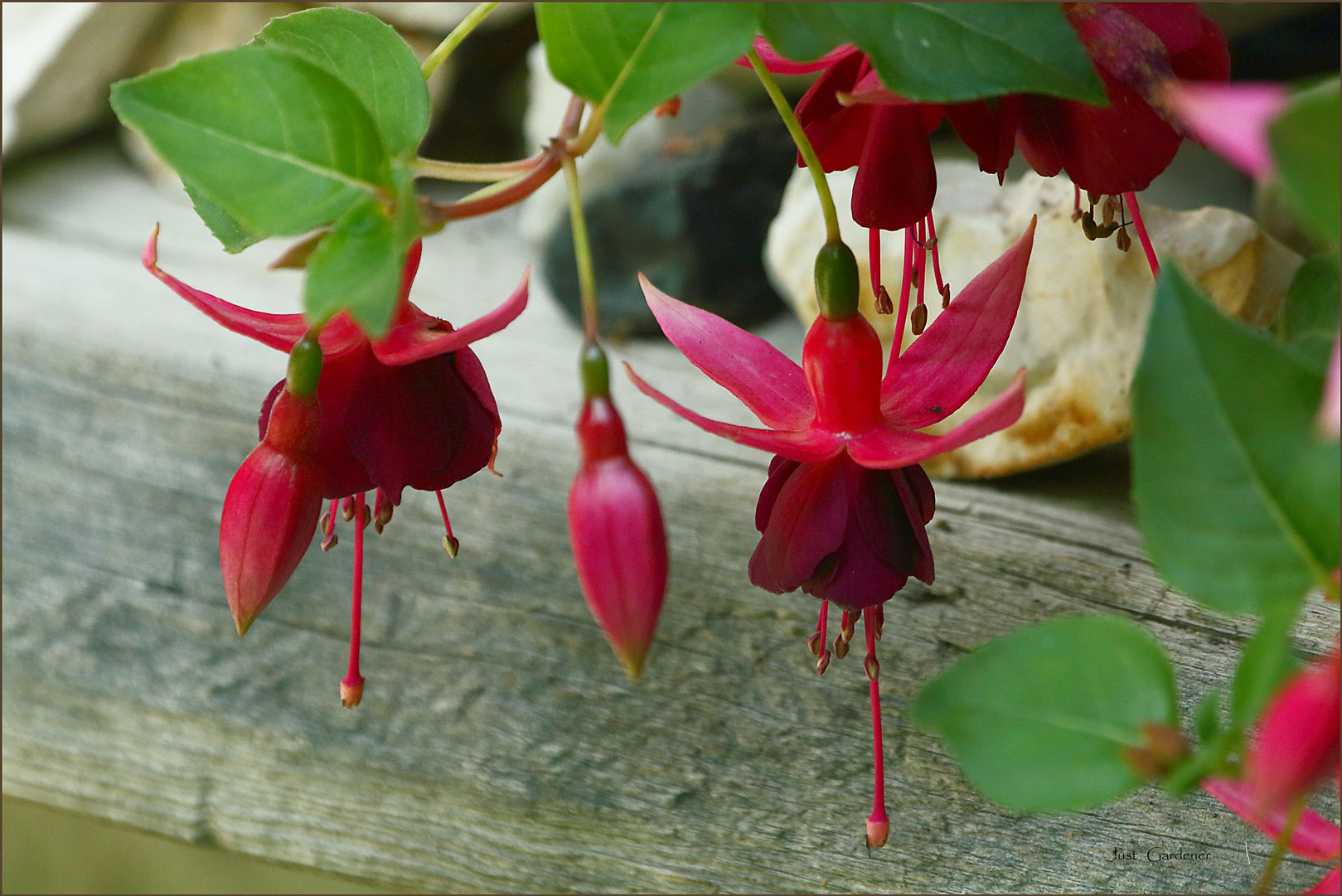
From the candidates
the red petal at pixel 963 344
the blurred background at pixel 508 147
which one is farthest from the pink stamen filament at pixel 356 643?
the blurred background at pixel 508 147

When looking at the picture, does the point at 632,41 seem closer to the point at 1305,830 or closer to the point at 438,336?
the point at 438,336

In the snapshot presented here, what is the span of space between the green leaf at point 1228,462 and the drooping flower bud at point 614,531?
0.37ft

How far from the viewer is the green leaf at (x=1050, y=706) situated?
0.75 feet

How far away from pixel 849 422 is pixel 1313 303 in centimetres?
14

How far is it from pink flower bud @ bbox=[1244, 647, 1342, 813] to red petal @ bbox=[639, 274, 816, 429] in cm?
20

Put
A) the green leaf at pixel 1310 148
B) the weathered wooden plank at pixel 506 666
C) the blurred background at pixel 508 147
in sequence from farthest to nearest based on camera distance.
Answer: the blurred background at pixel 508 147 → the weathered wooden plank at pixel 506 666 → the green leaf at pixel 1310 148

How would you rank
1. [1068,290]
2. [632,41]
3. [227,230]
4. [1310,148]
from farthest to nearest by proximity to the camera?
[1068,290] → [227,230] → [632,41] → [1310,148]

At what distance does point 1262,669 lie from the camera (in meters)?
0.21

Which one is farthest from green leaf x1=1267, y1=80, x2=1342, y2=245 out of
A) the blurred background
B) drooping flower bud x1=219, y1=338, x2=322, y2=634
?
the blurred background

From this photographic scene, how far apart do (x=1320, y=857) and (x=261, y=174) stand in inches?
14.2

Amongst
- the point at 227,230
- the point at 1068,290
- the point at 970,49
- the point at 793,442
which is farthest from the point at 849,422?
the point at 1068,290

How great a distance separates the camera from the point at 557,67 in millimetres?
283

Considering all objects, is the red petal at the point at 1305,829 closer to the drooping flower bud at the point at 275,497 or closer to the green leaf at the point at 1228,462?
the green leaf at the point at 1228,462

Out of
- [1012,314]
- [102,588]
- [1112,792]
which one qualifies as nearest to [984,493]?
[1012,314]
